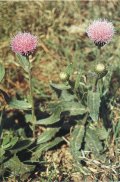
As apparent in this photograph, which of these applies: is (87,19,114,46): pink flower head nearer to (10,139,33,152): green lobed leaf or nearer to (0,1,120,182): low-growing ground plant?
(0,1,120,182): low-growing ground plant

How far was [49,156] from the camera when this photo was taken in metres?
2.64

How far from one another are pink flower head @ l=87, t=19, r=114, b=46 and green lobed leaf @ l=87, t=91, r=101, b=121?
27cm

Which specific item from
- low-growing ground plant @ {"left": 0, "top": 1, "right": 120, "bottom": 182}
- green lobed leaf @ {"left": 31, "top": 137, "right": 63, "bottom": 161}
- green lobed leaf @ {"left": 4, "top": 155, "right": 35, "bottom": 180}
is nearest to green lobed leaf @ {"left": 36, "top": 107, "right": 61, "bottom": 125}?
low-growing ground plant @ {"left": 0, "top": 1, "right": 120, "bottom": 182}

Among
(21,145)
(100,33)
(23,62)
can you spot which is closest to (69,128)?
(21,145)

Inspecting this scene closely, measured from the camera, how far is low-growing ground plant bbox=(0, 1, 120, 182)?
2355mm

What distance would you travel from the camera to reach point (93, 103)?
7.77ft

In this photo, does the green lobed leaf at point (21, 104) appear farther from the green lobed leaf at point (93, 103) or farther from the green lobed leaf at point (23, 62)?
the green lobed leaf at point (93, 103)

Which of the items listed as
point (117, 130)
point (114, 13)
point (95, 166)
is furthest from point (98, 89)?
point (114, 13)

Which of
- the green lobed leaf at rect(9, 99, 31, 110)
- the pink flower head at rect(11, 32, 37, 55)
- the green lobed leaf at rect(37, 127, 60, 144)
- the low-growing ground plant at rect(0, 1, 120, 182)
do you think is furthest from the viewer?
the green lobed leaf at rect(37, 127, 60, 144)

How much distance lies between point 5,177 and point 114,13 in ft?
5.79

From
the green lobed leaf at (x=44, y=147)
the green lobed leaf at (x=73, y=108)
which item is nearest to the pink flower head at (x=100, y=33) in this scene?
the green lobed leaf at (x=73, y=108)

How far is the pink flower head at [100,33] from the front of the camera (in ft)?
7.53

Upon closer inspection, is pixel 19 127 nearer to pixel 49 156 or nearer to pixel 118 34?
pixel 49 156

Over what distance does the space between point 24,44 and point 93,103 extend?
0.47 metres
